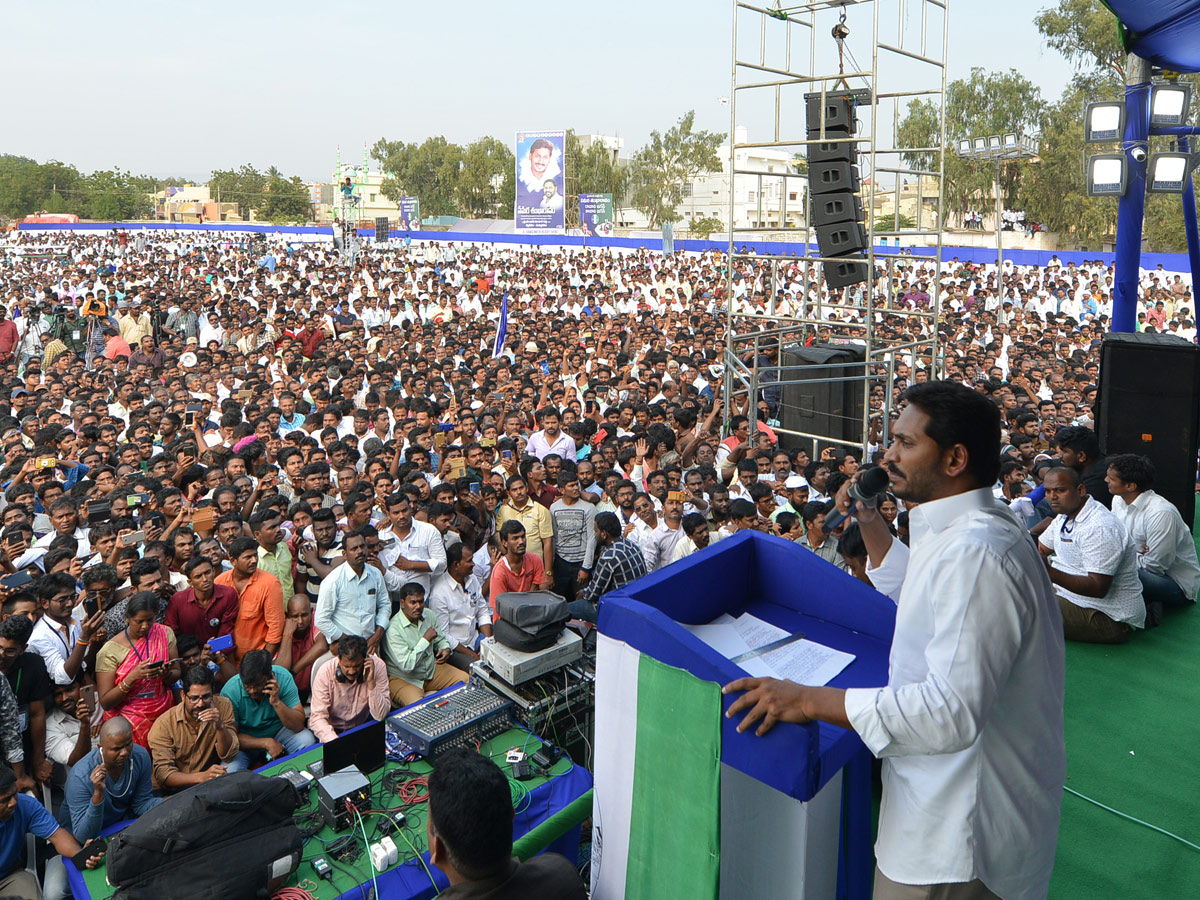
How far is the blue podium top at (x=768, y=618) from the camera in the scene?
1690mm

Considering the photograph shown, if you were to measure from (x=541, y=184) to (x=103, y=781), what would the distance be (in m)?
32.7

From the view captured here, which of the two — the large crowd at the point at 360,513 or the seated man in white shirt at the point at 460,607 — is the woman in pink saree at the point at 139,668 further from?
the seated man in white shirt at the point at 460,607

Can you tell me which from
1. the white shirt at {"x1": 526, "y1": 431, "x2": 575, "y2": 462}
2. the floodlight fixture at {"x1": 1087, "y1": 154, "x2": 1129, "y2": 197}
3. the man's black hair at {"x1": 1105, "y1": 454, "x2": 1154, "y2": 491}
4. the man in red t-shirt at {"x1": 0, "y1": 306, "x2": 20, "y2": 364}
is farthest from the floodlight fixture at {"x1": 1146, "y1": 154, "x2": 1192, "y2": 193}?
the man in red t-shirt at {"x1": 0, "y1": 306, "x2": 20, "y2": 364}

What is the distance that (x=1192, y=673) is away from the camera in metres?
4.38

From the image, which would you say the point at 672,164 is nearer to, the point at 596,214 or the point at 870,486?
the point at 596,214

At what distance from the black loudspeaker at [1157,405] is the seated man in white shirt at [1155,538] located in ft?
2.32

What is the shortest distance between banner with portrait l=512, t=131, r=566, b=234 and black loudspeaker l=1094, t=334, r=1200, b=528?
95.6ft

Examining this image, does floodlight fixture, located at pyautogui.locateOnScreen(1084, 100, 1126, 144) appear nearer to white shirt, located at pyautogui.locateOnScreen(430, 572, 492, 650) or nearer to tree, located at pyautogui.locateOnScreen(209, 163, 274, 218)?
white shirt, located at pyautogui.locateOnScreen(430, 572, 492, 650)

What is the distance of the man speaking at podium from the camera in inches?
60.9

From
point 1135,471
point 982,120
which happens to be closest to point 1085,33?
point 982,120

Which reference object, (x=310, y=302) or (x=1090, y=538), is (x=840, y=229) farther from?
(x=310, y=302)

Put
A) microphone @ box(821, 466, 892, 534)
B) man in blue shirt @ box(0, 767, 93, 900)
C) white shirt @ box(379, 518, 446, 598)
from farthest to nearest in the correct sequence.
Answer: white shirt @ box(379, 518, 446, 598)
man in blue shirt @ box(0, 767, 93, 900)
microphone @ box(821, 466, 892, 534)

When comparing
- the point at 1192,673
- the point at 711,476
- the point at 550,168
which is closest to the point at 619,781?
the point at 1192,673

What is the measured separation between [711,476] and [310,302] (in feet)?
45.1
